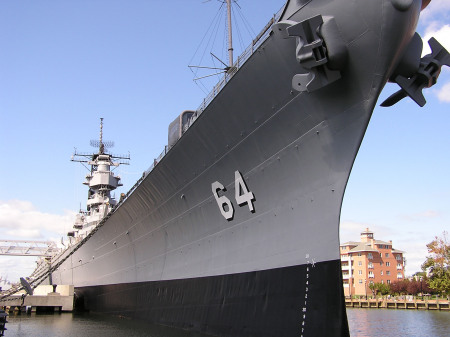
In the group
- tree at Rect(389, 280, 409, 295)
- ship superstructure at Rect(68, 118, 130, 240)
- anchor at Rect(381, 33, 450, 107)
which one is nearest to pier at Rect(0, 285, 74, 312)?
ship superstructure at Rect(68, 118, 130, 240)

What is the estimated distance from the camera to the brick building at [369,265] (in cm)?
6059

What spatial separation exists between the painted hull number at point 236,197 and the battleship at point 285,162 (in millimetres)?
25

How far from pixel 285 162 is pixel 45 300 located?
22178 millimetres

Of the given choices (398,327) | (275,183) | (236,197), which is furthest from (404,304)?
(275,183)

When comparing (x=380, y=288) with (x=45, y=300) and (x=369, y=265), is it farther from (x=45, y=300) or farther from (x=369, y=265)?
(x=45, y=300)

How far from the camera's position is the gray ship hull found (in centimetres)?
740

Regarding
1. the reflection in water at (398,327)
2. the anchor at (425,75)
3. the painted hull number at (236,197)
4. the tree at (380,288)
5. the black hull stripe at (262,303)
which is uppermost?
the anchor at (425,75)

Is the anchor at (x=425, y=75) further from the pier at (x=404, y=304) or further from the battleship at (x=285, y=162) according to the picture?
the pier at (x=404, y=304)

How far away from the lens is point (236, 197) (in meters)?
10.1

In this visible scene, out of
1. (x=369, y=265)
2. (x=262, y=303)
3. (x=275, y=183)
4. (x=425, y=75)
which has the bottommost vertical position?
(x=369, y=265)

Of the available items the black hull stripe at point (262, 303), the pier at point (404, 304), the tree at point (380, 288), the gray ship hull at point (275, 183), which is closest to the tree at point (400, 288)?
the tree at point (380, 288)

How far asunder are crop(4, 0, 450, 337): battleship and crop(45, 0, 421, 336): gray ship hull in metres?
0.02

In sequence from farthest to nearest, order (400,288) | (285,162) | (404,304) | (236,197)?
1. (400,288)
2. (404,304)
3. (236,197)
4. (285,162)

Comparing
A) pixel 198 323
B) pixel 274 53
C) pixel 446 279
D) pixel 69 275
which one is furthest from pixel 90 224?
pixel 446 279
